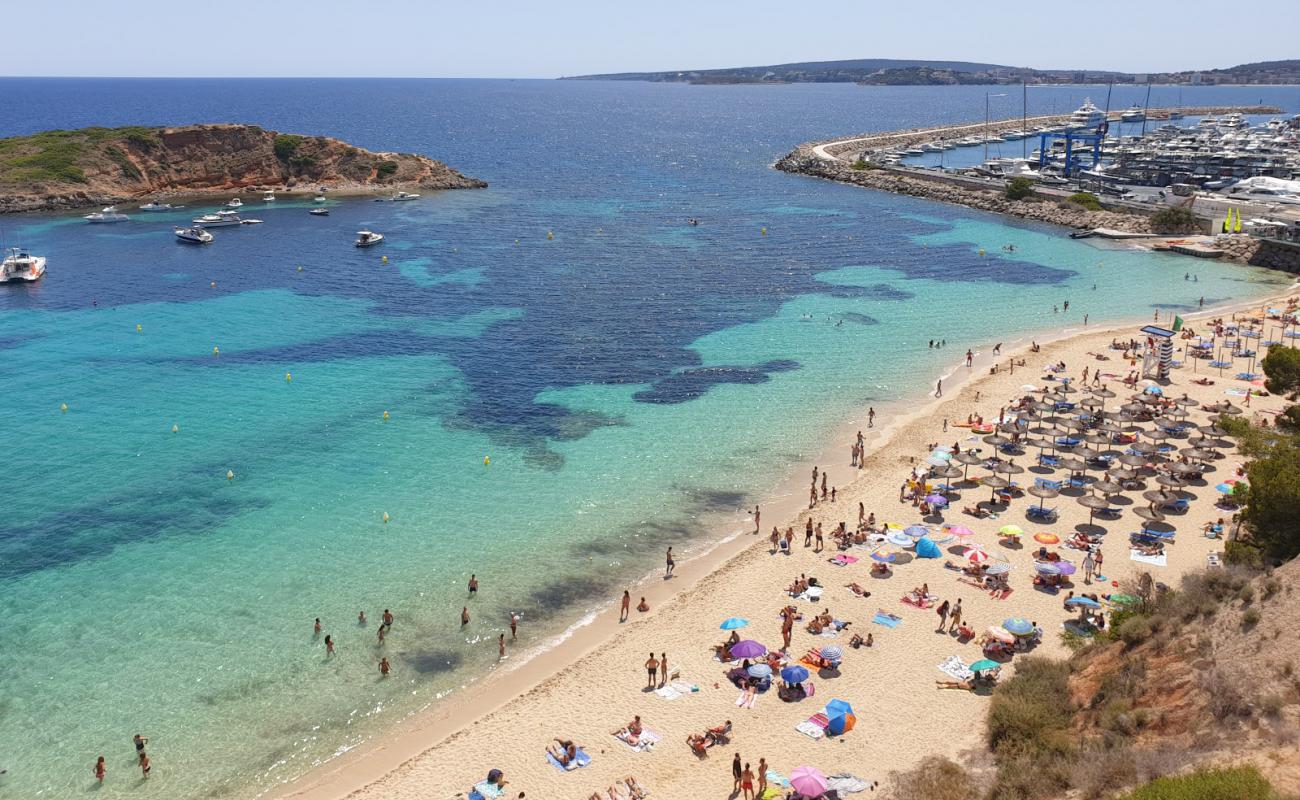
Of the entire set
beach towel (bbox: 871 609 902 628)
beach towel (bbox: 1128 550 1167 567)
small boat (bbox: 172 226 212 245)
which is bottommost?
beach towel (bbox: 871 609 902 628)

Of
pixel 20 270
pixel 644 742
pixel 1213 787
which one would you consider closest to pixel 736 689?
pixel 644 742

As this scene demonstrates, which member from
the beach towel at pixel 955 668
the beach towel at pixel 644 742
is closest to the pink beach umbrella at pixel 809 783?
the beach towel at pixel 644 742

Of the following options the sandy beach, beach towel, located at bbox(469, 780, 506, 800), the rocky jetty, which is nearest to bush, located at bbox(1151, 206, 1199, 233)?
the sandy beach

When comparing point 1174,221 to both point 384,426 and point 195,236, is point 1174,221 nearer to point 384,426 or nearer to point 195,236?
point 384,426

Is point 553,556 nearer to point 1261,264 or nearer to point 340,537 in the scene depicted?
point 340,537

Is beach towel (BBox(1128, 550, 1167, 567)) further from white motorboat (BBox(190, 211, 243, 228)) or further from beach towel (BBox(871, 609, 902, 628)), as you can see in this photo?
white motorboat (BBox(190, 211, 243, 228))

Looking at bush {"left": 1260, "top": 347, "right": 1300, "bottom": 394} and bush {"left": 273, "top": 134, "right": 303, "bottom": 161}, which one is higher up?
bush {"left": 273, "top": 134, "right": 303, "bottom": 161}
